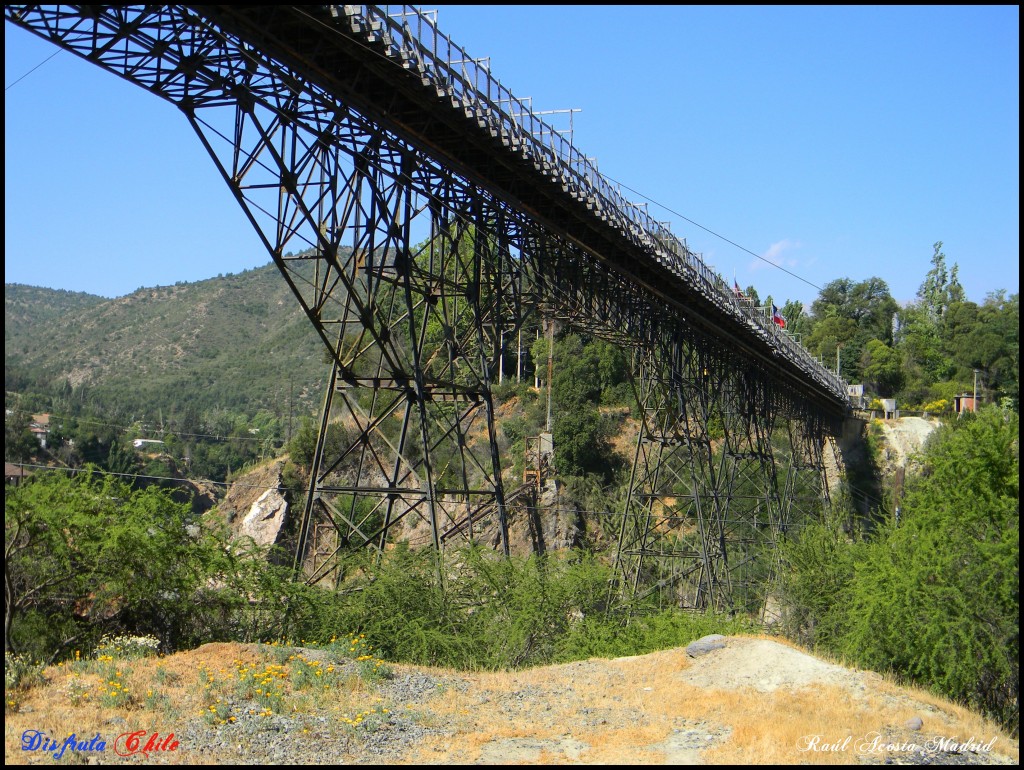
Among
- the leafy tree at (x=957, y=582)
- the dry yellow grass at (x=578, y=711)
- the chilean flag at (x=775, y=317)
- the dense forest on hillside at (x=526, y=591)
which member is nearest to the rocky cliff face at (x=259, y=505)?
the chilean flag at (x=775, y=317)

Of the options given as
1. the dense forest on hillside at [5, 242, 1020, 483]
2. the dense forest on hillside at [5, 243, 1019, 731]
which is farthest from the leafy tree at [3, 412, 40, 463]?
the dense forest on hillside at [5, 243, 1019, 731]

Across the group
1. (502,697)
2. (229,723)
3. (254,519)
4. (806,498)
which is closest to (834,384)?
(806,498)

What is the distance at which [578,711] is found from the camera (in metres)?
13.5

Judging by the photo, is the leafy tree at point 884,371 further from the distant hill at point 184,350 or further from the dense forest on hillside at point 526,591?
the dense forest on hillside at point 526,591

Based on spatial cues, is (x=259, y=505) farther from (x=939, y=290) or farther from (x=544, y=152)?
(x=939, y=290)

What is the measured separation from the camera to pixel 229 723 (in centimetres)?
1155

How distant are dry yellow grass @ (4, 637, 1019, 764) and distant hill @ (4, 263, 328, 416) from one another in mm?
77697

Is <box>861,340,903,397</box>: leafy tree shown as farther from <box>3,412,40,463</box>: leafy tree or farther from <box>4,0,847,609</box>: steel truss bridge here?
<box>3,412,40,463</box>: leafy tree

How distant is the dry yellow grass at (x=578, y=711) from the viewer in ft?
36.5

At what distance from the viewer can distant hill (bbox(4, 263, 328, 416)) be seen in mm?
98688

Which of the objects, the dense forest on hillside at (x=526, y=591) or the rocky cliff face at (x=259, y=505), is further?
the rocky cliff face at (x=259, y=505)

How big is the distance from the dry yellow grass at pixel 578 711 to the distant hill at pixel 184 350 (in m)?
77.7

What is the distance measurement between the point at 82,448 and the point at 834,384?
4285cm

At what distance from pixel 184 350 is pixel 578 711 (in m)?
108
